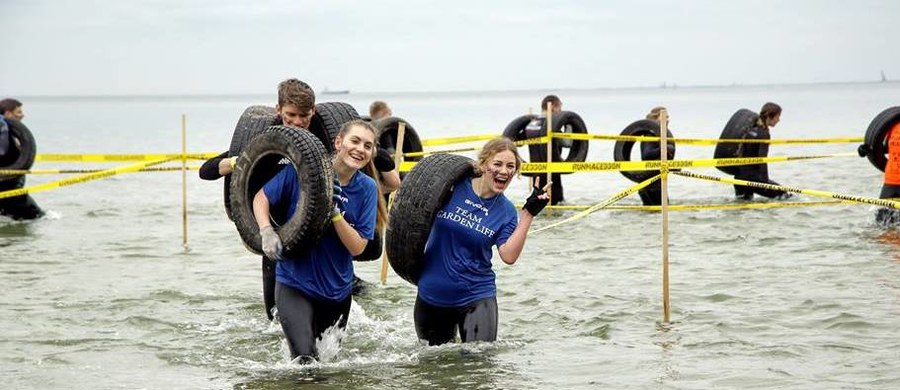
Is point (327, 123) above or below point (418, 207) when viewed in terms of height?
above

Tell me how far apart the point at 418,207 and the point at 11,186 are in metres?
12.1

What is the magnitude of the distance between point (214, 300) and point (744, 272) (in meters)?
5.49

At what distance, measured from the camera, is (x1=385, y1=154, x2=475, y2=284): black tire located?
23.7 feet

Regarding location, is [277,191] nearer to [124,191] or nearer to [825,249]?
[825,249]

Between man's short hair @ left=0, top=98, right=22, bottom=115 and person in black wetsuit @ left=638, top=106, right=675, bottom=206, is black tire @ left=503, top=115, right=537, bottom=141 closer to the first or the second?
person in black wetsuit @ left=638, top=106, right=675, bottom=206

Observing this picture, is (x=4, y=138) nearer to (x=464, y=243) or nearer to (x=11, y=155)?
(x=11, y=155)

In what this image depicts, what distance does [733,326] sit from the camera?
9.28 m

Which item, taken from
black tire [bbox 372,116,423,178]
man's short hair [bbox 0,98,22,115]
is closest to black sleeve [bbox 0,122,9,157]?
man's short hair [bbox 0,98,22,115]

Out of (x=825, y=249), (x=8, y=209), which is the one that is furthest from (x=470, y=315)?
(x=8, y=209)

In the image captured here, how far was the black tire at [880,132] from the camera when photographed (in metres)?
15.3

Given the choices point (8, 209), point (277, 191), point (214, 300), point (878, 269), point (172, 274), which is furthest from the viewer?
point (8, 209)

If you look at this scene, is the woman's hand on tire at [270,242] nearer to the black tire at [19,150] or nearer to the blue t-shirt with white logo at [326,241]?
the blue t-shirt with white logo at [326,241]

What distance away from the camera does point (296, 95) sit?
7004 millimetres

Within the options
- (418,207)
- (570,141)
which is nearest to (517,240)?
(418,207)
